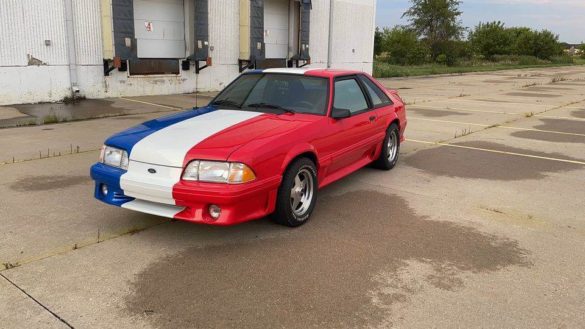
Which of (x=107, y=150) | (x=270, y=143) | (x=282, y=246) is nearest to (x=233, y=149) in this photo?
(x=270, y=143)

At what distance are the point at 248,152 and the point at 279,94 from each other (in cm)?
156

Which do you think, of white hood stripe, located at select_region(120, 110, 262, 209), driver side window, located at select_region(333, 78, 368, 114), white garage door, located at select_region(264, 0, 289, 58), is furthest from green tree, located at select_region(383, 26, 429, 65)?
white hood stripe, located at select_region(120, 110, 262, 209)

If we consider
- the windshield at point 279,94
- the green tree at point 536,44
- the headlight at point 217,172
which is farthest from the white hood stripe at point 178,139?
the green tree at point 536,44

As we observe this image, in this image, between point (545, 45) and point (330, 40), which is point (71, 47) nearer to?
point (330, 40)

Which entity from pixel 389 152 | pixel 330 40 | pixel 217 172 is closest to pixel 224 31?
pixel 330 40

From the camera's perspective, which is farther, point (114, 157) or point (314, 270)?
point (114, 157)

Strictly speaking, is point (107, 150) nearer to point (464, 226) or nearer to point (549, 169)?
point (464, 226)

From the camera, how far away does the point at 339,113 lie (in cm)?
516

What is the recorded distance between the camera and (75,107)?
1289 cm

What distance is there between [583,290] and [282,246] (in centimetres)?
223

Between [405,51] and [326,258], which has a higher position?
[405,51]

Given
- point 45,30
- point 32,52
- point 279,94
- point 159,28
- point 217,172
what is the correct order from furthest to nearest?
point 159,28 < point 45,30 < point 32,52 < point 279,94 < point 217,172

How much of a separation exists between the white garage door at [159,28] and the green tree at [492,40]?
51.0m

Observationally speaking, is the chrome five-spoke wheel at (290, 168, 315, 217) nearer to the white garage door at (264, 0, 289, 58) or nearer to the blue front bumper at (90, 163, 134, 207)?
the blue front bumper at (90, 163, 134, 207)
